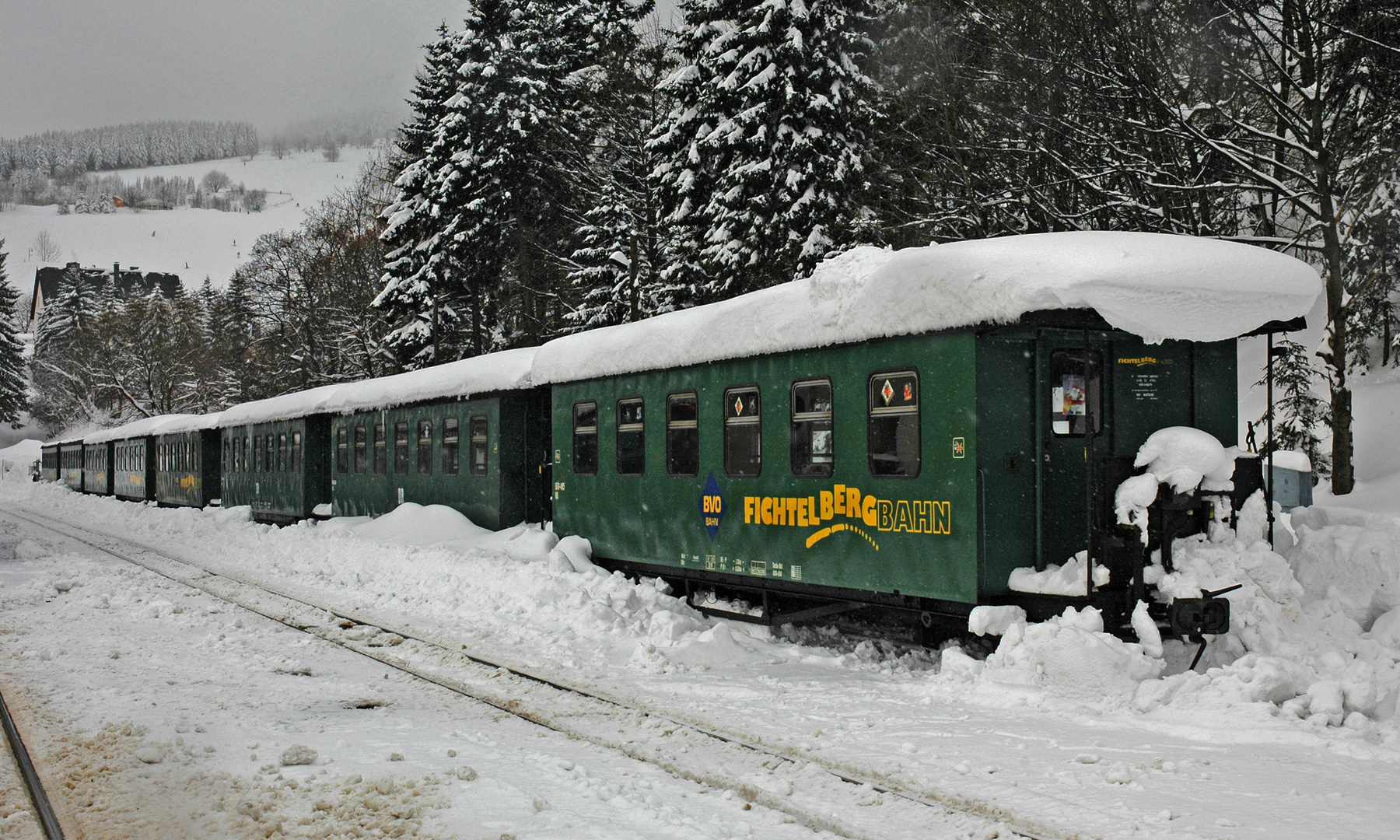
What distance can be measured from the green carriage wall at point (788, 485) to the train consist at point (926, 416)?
23 mm

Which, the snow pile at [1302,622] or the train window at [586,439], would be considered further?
the train window at [586,439]

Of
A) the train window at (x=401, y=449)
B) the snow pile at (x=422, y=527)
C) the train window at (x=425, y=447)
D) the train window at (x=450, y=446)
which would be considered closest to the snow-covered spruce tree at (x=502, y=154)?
the train window at (x=401, y=449)

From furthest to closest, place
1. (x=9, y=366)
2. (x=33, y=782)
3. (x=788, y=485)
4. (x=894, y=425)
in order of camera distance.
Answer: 1. (x=9, y=366)
2. (x=788, y=485)
3. (x=894, y=425)
4. (x=33, y=782)

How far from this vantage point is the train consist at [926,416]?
7.77m

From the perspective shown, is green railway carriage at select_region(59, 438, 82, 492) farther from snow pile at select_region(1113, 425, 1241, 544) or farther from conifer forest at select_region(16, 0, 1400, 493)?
snow pile at select_region(1113, 425, 1241, 544)

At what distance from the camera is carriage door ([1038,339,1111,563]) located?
8.23 meters

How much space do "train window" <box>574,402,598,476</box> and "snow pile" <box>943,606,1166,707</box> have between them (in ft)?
22.0

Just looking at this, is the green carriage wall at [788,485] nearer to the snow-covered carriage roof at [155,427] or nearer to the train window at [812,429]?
the train window at [812,429]

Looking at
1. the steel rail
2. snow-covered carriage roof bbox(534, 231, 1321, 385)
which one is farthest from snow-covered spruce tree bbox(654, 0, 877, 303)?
the steel rail

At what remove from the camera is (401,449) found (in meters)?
19.4

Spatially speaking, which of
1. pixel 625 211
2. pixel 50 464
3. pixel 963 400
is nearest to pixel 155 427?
pixel 625 211

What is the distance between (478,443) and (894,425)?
363 inches

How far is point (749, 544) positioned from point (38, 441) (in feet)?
335

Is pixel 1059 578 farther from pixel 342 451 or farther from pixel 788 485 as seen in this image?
pixel 342 451
